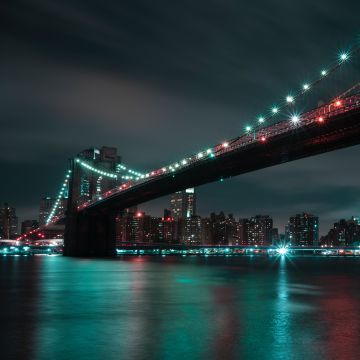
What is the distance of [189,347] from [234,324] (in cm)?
394

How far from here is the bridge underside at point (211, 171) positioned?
42625 mm

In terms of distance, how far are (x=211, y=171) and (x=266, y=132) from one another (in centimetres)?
1370

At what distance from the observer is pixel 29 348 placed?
13.0 m

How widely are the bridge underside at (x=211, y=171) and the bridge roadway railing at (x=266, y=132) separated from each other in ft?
1.20

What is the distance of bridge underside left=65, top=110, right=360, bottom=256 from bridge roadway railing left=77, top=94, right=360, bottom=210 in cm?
37

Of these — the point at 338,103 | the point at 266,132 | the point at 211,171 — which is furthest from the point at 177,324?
the point at 211,171

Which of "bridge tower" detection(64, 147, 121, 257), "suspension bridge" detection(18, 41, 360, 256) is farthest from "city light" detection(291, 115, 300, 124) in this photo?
"bridge tower" detection(64, 147, 121, 257)

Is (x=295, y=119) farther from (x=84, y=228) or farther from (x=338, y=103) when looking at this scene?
(x=84, y=228)

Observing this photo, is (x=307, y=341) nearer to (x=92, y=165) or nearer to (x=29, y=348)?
(x=29, y=348)

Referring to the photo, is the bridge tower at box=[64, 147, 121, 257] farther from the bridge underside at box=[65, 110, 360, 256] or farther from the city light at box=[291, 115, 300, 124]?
the city light at box=[291, 115, 300, 124]

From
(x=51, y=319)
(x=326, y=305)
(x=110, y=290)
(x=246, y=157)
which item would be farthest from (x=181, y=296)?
(x=246, y=157)

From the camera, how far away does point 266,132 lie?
4841 centimetres

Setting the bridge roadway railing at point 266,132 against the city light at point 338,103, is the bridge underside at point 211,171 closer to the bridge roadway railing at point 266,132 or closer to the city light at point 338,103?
the bridge roadway railing at point 266,132

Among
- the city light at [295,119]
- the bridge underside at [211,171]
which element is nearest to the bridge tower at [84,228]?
the bridge underside at [211,171]
